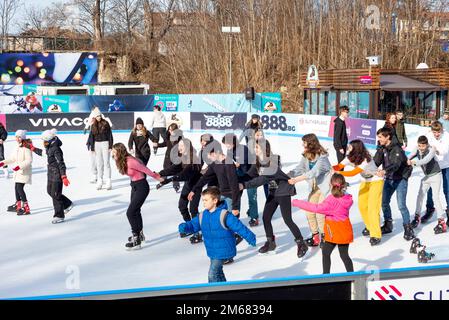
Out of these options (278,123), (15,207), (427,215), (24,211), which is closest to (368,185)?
(427,215)

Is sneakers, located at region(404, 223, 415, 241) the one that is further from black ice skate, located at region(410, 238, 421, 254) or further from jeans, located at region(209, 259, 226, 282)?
jeans, located at region(209, 259, 226, 282)

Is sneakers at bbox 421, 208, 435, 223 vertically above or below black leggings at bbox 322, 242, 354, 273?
below

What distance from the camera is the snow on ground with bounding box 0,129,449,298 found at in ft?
22.6

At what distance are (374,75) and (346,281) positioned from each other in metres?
21.2

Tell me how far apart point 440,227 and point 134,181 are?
403 cm

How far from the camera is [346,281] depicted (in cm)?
368

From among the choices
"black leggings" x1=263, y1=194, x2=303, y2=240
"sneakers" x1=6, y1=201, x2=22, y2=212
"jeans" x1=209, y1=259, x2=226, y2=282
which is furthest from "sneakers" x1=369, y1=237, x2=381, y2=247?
"sneakers" x1=6, y1=201, x2=22, y2=212

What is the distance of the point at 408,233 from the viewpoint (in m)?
8.33

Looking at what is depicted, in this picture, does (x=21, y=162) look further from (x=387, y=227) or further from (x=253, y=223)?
(x=387, y=227)

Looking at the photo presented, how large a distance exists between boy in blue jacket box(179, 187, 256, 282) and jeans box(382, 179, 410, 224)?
3352mm

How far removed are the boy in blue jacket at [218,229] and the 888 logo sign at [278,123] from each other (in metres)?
18.6

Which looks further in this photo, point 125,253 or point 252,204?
point 252,204
